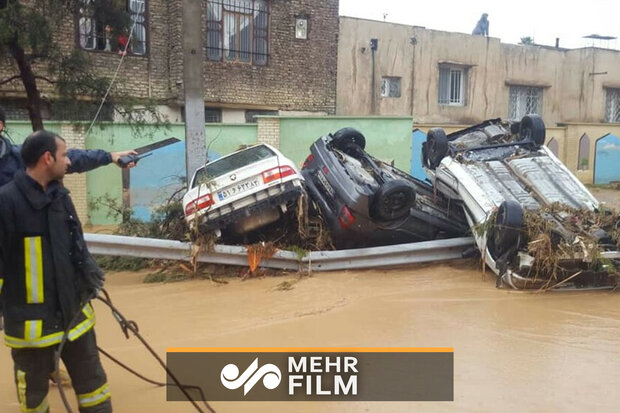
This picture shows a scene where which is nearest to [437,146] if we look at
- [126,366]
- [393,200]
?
[393,200]

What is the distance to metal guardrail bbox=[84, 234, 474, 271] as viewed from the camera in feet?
21.7

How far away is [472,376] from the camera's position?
3967 mm

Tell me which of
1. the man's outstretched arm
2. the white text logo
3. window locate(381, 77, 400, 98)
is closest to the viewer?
the man's outstretched arm

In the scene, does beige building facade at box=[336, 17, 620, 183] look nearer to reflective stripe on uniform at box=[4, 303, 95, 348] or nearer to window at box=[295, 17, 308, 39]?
window at box=[295, 17, 308, 39]

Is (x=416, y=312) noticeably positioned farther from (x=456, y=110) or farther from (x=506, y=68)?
(x=506, y=68)

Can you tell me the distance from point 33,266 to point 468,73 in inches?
873

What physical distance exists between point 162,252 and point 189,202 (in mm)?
666

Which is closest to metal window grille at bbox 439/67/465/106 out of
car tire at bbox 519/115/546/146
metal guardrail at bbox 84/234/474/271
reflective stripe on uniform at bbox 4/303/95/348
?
car tire at bbox 519/115/546/146

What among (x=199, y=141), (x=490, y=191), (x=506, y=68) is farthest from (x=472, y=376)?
(x=506, y=68)

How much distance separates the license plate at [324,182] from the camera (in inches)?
277

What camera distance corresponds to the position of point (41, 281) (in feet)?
9.66

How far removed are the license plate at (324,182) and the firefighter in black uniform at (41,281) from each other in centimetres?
422

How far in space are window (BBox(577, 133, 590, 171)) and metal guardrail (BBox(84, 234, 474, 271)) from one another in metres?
16.0

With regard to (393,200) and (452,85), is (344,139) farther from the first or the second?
(452,85)
